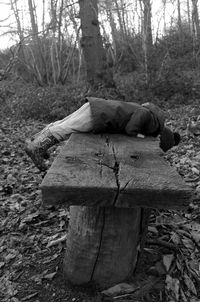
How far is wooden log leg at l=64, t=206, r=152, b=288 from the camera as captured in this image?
6.86 ft

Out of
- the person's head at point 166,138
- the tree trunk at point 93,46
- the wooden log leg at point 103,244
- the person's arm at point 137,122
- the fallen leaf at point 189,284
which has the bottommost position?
the fallen leaf at point 189,284

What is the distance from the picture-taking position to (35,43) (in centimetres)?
1278

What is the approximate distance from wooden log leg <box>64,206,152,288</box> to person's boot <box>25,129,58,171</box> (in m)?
0.95

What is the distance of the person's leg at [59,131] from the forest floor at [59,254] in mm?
590

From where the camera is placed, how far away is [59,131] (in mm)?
3014

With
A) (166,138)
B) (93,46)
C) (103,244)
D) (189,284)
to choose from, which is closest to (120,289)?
(103,244)

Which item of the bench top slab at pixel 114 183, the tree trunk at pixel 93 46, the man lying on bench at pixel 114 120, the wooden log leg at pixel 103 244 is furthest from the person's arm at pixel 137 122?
the tree trunk at pixel 93 46

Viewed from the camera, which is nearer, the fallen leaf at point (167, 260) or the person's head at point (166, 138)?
the fallen leaf at point (167, 260)

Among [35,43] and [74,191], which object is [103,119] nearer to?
[74,191]

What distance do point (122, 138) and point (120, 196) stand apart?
106 cm

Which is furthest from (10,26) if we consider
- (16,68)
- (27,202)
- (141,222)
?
(141,222)

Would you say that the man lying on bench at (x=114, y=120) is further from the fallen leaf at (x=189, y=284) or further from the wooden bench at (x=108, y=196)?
the fallen leaf at (x=189, y=284)

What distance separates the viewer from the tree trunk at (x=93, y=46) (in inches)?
359

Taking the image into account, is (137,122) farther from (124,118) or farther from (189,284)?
(189,284)
